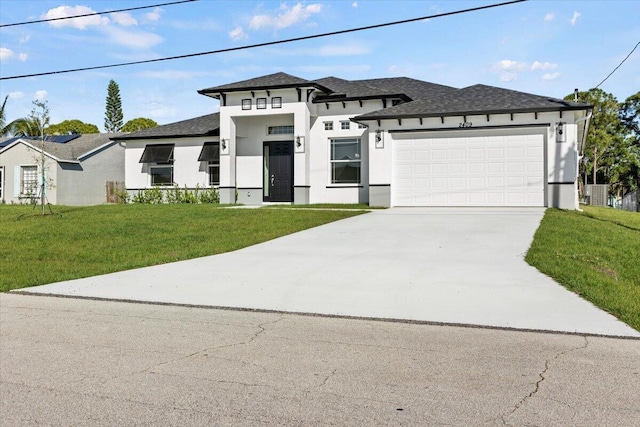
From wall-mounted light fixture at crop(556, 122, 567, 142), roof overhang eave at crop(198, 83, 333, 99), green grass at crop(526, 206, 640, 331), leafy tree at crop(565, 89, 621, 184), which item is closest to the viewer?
green grass at crop(526, 206, 640, 331)

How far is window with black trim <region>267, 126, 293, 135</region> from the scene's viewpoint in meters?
25.4

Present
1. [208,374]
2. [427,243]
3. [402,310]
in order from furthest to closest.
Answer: [427,243], [402,310], [208,374]

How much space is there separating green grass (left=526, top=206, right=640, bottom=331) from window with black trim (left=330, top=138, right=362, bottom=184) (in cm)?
1012

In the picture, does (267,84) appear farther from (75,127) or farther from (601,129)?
(75,127)

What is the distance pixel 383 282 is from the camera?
333 inches

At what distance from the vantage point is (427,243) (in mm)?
11945

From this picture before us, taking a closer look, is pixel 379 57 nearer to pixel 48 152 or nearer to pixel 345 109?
pixel 345 109

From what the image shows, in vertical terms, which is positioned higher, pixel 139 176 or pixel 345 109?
pixel 345 109

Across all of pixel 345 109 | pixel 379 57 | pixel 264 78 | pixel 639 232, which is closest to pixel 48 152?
pixel 264 78

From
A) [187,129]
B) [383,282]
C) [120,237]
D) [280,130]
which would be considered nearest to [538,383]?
[383,282]

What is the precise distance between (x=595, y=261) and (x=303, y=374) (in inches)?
272

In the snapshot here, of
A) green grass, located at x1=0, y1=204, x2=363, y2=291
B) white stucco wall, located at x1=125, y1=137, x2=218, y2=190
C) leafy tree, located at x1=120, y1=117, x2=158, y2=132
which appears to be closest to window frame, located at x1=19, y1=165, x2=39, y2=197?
white stucco wall, located at x1=125, y1=137, x2=218, y2=190

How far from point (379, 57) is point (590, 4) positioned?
697 centimetres

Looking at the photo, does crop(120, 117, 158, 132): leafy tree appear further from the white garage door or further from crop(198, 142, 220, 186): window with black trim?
the white garage door
